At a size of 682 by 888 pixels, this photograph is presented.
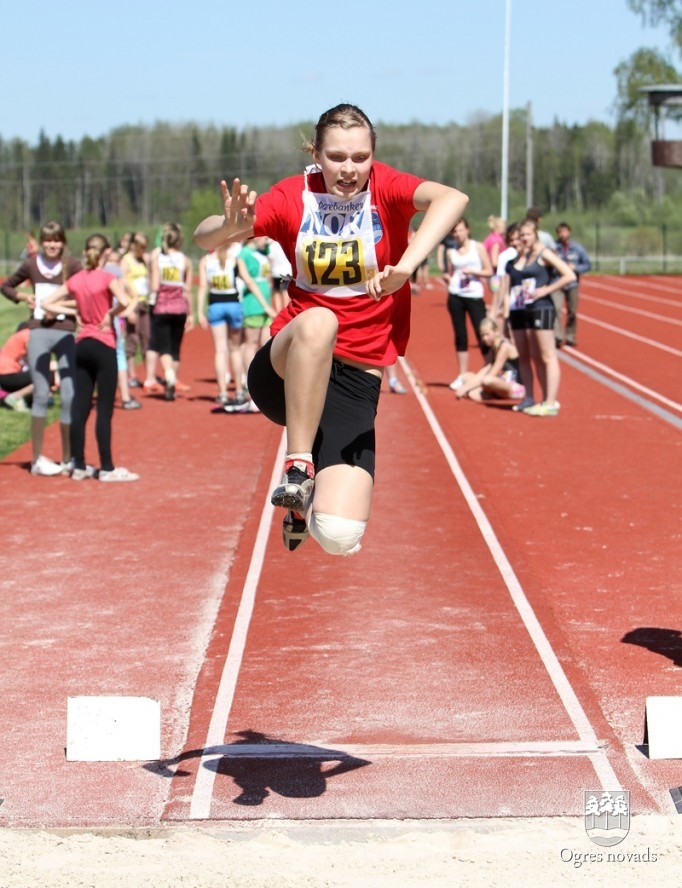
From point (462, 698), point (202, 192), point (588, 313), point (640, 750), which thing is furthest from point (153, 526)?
point (202, 192)

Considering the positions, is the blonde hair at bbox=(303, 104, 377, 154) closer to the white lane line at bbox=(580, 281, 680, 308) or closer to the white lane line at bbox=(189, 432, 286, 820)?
the white lane line at bbox=(189, 432, 286, 820)

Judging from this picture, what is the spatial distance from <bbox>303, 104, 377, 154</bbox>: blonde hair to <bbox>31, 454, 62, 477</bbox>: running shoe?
24.6ft

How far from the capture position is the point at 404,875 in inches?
176

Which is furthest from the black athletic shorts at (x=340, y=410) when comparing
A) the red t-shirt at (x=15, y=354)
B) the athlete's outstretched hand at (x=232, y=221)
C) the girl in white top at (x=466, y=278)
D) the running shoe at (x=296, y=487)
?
the girl in white top at (x=466, y=278)

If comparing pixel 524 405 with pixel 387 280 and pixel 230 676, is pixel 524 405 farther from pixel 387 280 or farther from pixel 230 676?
pixel 387 280

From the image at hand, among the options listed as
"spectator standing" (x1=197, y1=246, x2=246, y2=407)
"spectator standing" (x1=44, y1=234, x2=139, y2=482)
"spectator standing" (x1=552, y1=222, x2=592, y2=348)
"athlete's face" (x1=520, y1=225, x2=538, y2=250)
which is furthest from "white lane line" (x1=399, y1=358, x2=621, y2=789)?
"spectator standing" (x1=552, y1=222, x2=592, y2=348)

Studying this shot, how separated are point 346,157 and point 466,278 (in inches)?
436

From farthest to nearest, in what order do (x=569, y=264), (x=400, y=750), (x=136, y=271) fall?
1. (x=569, y=264)
2. (x=136, y=271)
3. (x=400, y=750)

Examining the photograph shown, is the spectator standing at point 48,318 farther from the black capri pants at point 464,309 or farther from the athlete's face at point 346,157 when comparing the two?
the athlete's face at point 346,157

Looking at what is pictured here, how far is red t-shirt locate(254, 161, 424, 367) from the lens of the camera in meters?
4.81

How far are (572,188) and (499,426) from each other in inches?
4026

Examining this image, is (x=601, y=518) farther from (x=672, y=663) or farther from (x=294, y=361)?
(x=294, y=361)

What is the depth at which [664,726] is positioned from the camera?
17.6 ft

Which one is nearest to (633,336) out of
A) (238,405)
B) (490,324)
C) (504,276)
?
(504,276)
